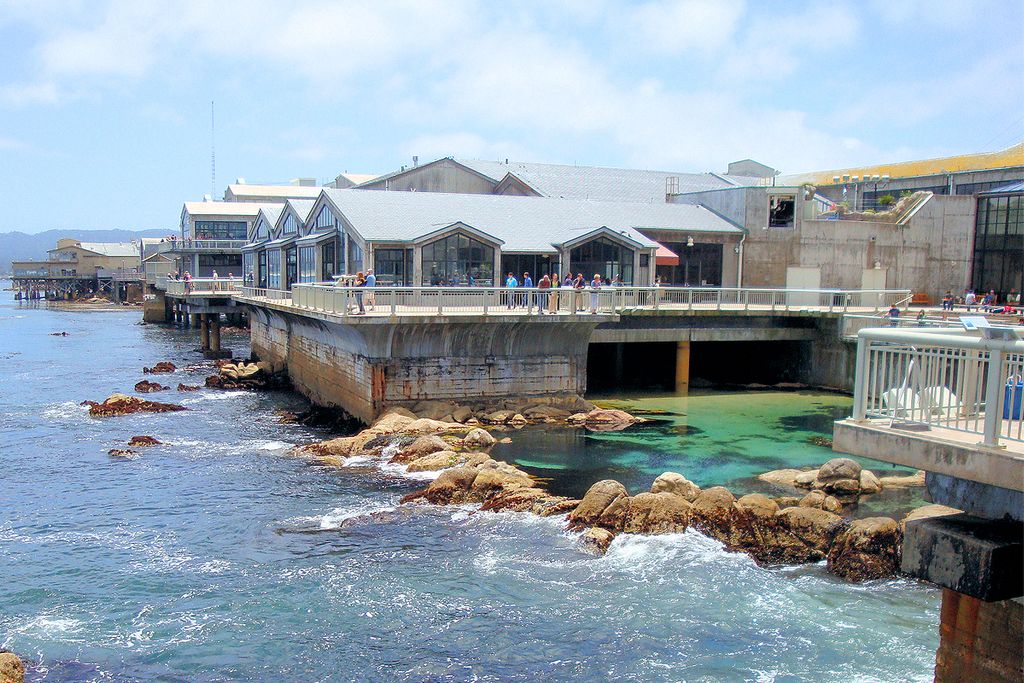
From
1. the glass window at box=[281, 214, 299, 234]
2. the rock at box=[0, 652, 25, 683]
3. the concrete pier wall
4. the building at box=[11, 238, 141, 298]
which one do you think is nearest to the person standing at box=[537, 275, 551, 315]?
the concrete pier wall

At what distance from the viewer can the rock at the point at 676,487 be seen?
1986 cm

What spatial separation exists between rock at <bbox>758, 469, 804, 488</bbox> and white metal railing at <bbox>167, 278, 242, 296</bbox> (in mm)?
41204

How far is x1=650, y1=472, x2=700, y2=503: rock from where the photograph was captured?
1986cm

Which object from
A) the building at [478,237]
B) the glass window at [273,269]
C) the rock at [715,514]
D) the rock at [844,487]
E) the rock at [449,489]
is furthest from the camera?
the glass window at [273,269]

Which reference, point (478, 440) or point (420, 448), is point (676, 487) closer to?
point (478, 440)

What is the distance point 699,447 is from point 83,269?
389 feet

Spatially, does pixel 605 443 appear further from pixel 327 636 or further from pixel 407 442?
pixel 327 636

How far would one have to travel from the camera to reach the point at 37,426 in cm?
3091

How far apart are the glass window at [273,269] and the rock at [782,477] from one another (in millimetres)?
33177

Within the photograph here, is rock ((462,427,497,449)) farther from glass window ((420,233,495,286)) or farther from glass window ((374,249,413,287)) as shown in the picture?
glass window ((374,249,413,287))

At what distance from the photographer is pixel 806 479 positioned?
71.8 feet

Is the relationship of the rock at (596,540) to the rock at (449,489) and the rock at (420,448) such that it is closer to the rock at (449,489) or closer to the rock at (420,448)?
the rock at (449,489)

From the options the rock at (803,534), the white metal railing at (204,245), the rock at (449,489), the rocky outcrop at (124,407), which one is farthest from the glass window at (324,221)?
the white metal railing at (204,245)

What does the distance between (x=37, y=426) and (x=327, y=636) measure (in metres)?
21.8
